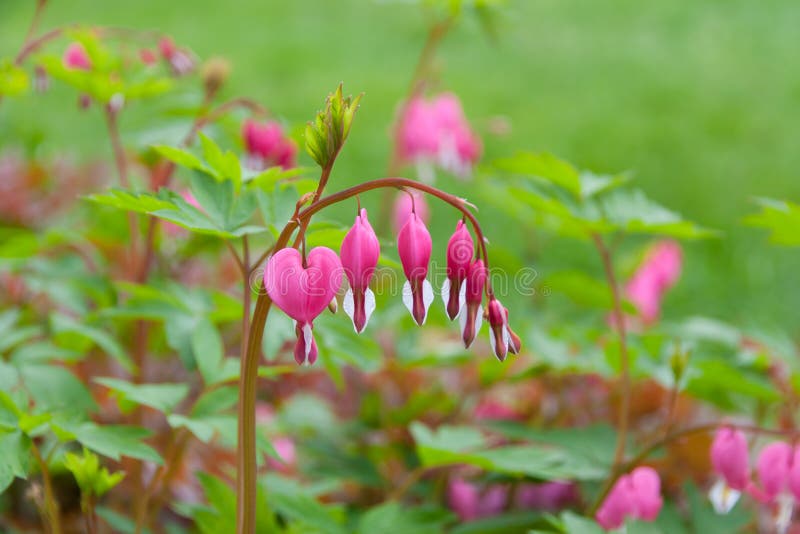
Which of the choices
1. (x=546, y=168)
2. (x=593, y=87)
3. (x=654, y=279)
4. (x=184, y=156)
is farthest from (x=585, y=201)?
(x=593, y=87)

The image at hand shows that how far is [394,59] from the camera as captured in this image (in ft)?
20.3

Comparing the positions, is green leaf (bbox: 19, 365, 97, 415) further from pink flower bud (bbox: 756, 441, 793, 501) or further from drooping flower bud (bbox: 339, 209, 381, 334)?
pink flower bud (bbox: 756, 441, 793, 501)

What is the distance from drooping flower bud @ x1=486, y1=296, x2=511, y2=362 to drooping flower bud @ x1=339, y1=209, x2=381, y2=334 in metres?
0.13

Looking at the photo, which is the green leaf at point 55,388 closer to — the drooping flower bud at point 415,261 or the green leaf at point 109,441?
the green leaf at point 109,441

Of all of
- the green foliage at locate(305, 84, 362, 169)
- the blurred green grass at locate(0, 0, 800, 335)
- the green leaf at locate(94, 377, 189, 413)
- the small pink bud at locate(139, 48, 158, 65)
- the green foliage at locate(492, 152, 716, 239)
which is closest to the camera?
the green foliage at locate(305, 84, 362, 169)

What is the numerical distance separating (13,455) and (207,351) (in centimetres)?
37

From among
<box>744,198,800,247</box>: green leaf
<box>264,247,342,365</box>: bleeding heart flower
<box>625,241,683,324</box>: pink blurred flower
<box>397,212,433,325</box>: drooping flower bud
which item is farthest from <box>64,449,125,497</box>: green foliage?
<box>625,241,683,324</box>: pink blurred flower

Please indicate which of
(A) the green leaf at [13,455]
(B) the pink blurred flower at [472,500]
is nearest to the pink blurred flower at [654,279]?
(B) the pink blurred flower at [472,500]

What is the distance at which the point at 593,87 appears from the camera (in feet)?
18.7

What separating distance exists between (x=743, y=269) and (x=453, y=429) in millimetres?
2819

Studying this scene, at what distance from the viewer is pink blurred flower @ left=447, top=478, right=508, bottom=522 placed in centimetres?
190

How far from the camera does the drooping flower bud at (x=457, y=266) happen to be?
95 centimetres

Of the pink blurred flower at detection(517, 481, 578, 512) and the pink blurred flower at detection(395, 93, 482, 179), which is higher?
the pink blurred flower at detection(395, 93, 482, 179)

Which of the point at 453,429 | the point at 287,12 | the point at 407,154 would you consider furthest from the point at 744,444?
the point at 287,12
